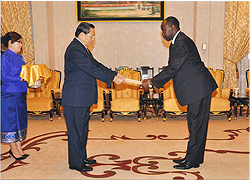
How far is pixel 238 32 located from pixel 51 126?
6206 mm

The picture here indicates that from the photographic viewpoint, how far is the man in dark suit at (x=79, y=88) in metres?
3.64

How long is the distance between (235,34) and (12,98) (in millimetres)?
7078

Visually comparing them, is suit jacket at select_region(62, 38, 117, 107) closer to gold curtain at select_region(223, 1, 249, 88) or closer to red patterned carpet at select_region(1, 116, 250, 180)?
red patterned carpet at select_region(1, 116, 250, 180)

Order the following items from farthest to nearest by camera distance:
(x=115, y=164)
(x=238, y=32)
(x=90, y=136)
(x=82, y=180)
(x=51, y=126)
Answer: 1. (x=238, y=32)
2. (x=51, y=126)
3. (x=90, y=136)
4. (x=115, y=164)
5. (x=82, y=180)

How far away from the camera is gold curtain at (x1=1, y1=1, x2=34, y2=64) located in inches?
319

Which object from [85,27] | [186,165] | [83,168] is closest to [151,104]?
[186,165]

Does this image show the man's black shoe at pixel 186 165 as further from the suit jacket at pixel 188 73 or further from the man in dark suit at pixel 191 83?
the suit jacket at pixel 188 73

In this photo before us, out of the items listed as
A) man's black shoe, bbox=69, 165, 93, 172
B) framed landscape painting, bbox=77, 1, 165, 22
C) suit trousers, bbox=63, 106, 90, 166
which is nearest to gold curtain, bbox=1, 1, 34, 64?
framed landscape painting, bbox=77, 1, 165, 22

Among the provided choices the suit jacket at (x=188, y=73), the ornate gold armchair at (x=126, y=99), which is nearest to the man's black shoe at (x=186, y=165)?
the suit jacket at (x=188, y=73)

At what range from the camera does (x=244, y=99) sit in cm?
685

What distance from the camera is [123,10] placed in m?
8.67

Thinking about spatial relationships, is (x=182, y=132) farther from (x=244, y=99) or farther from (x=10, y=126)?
(x=10, y=126)

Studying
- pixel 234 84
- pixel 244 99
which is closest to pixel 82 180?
pixel 244 99

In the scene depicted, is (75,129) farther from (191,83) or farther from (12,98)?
(191,83)
